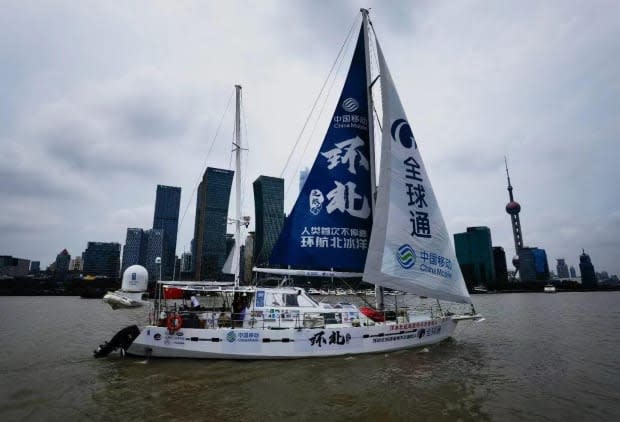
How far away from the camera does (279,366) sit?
42.3 feet

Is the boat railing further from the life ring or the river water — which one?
the river water

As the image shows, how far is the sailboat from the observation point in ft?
44.1

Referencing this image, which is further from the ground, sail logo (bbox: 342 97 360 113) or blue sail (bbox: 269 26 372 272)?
sail logo (bbox: 342 97 360 113)

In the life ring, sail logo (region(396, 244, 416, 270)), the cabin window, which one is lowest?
the life ring

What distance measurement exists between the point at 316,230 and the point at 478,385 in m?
8.81

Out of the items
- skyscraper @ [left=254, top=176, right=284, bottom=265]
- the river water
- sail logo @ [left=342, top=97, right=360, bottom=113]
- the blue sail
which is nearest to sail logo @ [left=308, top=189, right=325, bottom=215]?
the blue sail

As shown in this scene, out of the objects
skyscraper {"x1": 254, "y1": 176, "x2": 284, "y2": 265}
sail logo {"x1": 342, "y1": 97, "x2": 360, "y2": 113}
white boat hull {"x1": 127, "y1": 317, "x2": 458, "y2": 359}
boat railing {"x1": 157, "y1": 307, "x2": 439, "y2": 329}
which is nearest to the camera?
white boat hull {"x1": 127, "y1": 317, "x2": 458, "y2": 359}

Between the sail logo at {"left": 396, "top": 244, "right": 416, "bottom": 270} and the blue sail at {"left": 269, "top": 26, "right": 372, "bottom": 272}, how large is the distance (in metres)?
2.24

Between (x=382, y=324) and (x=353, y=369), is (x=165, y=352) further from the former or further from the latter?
(x=382, y=324)

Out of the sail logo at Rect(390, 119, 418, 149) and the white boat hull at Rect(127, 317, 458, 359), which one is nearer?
the white boat hull at Rect(127, 317, 458, 359)

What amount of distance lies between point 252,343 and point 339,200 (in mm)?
7649

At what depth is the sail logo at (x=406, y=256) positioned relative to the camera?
14680mm

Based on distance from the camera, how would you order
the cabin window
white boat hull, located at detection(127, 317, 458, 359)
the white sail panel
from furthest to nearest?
the cabin window, the white sail panel, white boat hull, located at detection(127, 317, 458, 359)

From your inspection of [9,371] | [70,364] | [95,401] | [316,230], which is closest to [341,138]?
[316,230]
